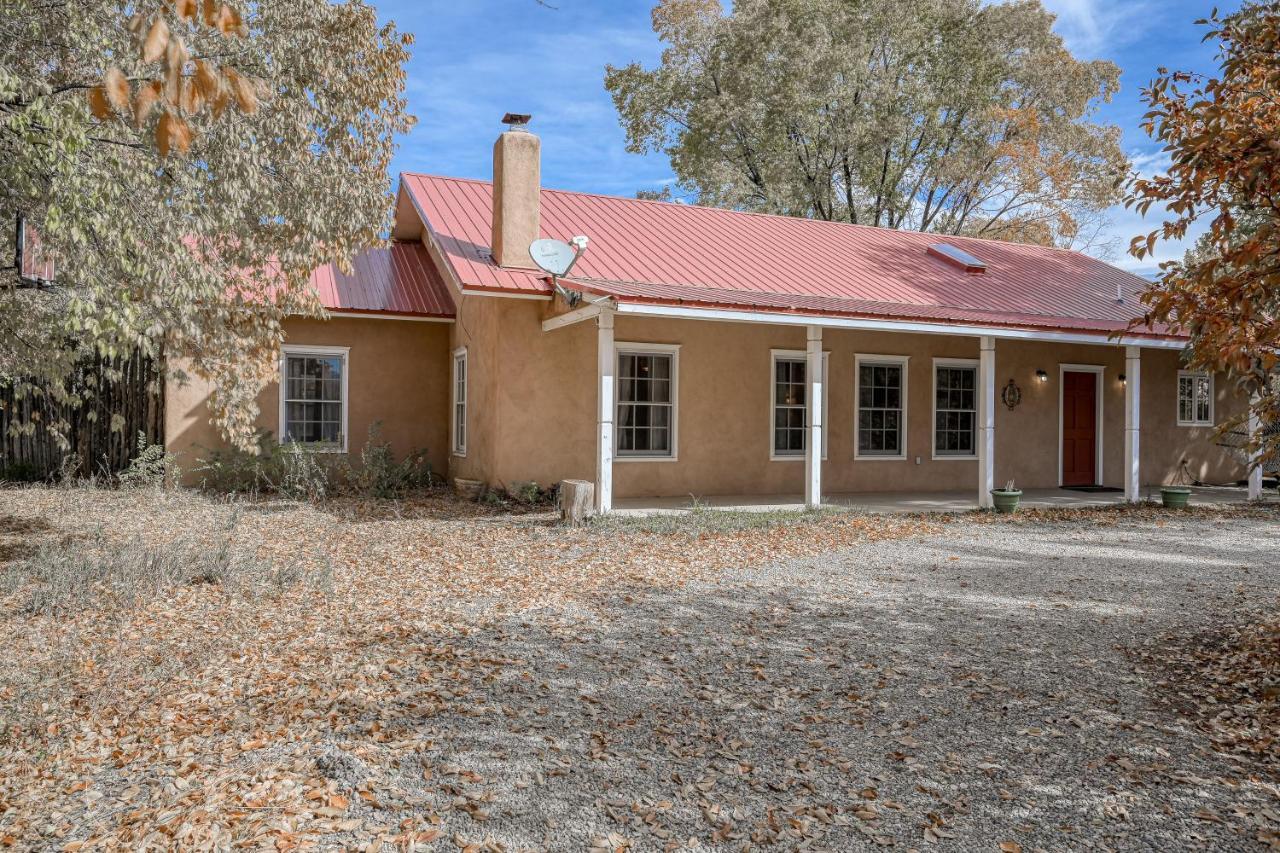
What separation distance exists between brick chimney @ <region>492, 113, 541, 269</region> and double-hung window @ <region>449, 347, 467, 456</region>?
6.35 ft

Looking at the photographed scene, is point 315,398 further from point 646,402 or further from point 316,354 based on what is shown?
point 646,402

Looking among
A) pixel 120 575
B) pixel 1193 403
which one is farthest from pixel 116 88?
pixel 1193 403

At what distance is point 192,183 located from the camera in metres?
6.71

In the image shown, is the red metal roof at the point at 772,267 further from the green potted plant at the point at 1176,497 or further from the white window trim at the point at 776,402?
the green potted plant at the point at 1176,497

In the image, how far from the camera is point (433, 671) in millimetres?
4957

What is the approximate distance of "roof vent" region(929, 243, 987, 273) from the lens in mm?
16328

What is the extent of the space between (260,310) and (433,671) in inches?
189

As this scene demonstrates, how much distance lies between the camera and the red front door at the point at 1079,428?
15.3m

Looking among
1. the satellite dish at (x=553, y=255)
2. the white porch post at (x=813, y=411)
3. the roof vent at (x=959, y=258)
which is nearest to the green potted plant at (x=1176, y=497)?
the roof vent at (x=959, y=258)

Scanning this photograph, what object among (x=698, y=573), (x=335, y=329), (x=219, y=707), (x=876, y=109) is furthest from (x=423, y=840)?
(x=876, y=109)

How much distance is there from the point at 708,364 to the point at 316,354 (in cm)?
591

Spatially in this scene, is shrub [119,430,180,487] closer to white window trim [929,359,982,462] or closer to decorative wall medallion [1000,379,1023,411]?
white window trim [929,359,982,462]

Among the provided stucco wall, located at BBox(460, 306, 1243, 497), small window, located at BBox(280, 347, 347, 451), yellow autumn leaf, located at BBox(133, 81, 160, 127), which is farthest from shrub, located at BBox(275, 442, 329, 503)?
yellow autumn leaf, located at BBox(133, 81, 160, 127)

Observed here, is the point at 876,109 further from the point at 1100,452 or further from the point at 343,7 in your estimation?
the point at 343,7
